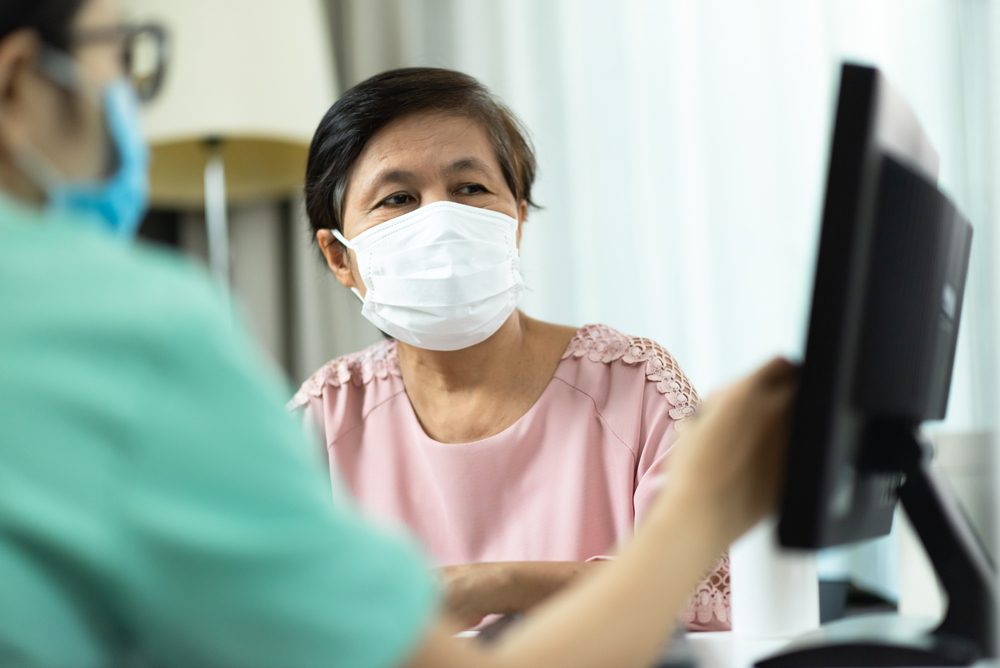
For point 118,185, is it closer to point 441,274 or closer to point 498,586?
point 498,586

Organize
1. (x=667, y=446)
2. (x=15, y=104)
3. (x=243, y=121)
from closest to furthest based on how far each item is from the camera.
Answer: (x=15, y=104) → (x=667, y=446) → (x=243, y=121)

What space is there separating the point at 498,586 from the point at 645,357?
17.5 inches

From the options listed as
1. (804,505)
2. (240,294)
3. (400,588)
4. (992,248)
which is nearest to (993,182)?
(992,248)

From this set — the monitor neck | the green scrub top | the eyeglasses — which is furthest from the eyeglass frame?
the monitor neck

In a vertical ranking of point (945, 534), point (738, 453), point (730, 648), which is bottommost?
point (730, 648)

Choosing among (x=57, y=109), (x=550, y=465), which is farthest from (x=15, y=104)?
(x=550, y=465)

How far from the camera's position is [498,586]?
0.99 metres

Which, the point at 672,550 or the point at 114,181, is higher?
the point at 114,181

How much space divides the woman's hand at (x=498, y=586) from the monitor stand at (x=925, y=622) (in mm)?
354

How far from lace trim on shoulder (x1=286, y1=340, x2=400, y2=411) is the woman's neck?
67 mm

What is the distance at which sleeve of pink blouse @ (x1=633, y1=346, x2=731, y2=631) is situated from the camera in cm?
109

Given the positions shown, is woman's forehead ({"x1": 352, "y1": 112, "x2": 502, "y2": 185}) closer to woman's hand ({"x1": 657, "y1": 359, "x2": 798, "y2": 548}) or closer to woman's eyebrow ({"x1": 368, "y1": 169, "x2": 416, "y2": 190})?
woman's eyebrow ({"x1": 368, "y1": 169, "x2": 416, "y2": 190})

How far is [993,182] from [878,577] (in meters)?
1.55

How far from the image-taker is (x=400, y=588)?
1.23ft
